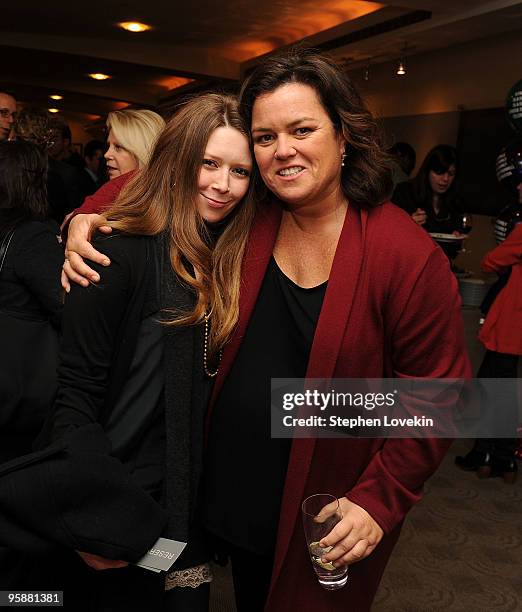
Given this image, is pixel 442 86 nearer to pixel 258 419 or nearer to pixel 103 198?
pixel 103 198

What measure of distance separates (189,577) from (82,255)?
72 cm

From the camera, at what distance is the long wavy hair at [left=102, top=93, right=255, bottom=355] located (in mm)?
1325

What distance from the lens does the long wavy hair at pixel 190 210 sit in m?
1.33

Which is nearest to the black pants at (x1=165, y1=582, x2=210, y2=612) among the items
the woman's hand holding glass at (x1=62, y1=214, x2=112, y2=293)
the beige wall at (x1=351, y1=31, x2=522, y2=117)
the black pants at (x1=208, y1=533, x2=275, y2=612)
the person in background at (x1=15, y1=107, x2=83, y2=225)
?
the black pants at (x1=208, y1=533, x2=275, y2=612)

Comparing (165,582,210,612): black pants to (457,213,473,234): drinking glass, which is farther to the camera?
(457,213,473,234): drinking glass

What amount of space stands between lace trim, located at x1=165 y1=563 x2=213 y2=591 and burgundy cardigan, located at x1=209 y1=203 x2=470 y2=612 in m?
0.15

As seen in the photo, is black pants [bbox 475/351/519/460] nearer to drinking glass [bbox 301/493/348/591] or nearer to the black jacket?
drinking glass [bbox 301/493/348/591]

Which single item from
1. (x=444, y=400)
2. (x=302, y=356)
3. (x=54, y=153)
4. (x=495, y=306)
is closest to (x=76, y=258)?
(x=302, y=356)

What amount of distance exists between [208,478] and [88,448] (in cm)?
38

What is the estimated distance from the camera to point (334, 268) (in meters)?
1.33

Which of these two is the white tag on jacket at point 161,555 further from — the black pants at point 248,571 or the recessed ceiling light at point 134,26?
the recessed ceiling light at point 134,26

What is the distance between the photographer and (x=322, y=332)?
131 centimetres

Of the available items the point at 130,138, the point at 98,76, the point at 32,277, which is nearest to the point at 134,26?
the point at 98,76

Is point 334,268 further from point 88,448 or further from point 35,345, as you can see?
point 35,345
